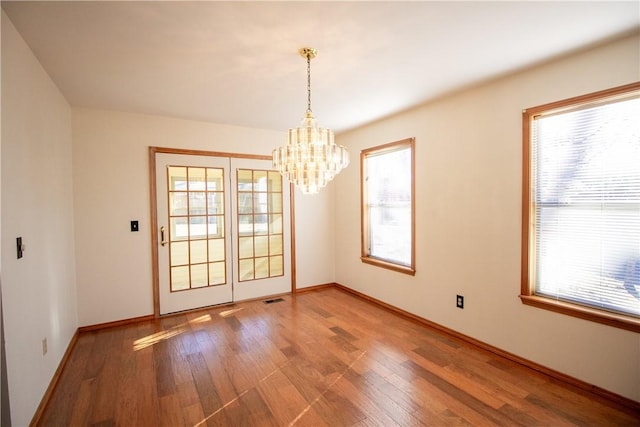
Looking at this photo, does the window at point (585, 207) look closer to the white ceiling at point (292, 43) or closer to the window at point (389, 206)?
the white ceiling at point (292, 43)

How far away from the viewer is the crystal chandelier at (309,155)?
2.11 metres

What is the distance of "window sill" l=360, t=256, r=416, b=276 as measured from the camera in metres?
3.52

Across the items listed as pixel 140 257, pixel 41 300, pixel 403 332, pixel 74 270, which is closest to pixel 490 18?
pixel 403 332

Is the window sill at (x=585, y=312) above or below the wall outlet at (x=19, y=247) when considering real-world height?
below

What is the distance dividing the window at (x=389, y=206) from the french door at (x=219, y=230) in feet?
4.08

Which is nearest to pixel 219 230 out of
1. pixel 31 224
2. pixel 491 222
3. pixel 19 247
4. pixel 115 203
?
pixel 115 203

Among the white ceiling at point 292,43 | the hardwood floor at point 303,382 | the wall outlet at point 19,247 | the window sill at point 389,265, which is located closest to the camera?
the white ceiling at point 292,43

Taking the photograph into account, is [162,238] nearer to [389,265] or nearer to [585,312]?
[389,265]

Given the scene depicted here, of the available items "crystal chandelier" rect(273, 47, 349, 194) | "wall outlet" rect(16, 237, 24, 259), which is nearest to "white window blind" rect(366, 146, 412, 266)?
"crystal chandelier" rect(273, 47, 349, 194)

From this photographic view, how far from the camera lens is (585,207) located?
2.18 meters

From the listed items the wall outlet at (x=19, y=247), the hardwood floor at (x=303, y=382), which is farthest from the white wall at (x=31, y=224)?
the hardwood floor at (x=303, y=382)

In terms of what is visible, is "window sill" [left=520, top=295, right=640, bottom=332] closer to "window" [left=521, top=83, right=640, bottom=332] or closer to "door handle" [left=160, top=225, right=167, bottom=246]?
"window" [left=521, top=83, right=640, bottom=332]

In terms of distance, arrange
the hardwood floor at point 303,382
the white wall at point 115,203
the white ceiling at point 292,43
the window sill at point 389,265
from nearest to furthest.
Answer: the white ceiling at point 292,43, the hardwood floor at point 303,382, the white wall at point 115,203, the window sill at point 389,265

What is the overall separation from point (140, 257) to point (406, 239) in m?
3.26
